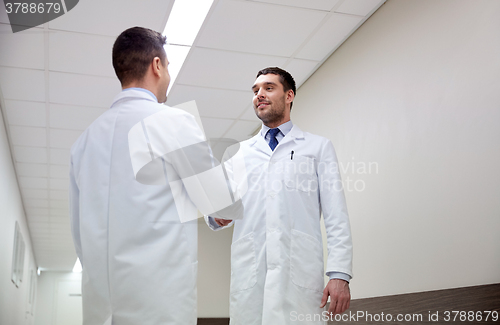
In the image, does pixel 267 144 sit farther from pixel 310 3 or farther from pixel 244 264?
pixel 310 3

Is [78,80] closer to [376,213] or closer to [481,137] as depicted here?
[376,213]

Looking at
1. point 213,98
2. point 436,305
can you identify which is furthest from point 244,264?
point 213,98

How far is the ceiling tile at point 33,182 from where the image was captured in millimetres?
6683

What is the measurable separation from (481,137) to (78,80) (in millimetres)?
3404

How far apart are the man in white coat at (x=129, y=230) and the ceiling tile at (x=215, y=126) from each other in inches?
154

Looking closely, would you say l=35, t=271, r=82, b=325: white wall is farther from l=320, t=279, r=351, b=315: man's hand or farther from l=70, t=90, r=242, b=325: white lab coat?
l=70, t=90, r=242, b=325: white lab coat

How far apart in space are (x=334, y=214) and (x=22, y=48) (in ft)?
9.91

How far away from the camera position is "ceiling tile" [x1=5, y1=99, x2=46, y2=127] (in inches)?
181

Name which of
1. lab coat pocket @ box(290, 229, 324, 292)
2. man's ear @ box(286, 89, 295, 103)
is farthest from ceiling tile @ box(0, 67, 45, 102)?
lab coat pocket @ box(290, 229, 324, 292)

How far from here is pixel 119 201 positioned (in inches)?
50.4

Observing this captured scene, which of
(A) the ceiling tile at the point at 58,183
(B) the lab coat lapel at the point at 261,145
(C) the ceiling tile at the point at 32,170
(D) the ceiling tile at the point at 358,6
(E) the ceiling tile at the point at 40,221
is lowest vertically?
(B) the lab coat lapel at the point at 261,145

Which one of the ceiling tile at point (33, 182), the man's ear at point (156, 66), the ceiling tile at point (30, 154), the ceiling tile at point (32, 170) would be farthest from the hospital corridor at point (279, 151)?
the ceiling tile at point (33, 182)

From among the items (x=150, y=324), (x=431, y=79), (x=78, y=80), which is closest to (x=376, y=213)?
(x=431, y=79)

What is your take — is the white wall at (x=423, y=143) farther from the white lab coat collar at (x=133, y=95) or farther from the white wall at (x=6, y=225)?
the white wall at (x=6, y=225)
